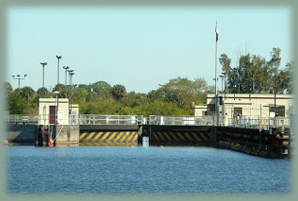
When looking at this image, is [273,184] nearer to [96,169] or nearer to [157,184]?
[157,184]

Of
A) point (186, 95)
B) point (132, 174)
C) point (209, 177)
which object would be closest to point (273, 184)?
point (209, 177)

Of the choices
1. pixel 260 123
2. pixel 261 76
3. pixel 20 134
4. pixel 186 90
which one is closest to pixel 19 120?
pixel 20 134

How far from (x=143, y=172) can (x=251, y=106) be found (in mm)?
38085

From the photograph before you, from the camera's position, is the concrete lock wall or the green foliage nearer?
the concrete lock wall

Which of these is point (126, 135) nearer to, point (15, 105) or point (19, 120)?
point (19, 120)

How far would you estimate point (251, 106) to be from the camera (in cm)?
7981

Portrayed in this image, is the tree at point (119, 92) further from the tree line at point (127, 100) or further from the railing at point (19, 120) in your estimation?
the railing at point (19, 120)

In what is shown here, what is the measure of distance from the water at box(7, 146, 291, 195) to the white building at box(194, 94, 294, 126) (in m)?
15.2

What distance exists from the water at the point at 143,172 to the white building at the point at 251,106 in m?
15.2

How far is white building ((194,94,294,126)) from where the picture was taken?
7619 cm

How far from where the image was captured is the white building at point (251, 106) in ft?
250

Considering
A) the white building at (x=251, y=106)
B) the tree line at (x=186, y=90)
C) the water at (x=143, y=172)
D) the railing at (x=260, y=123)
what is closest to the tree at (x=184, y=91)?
the tree line at (x=186, y=90)

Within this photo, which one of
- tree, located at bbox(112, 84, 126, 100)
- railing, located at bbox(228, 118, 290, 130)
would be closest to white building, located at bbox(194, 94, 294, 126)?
railing, located at bbox(228, 118, 290, 130)

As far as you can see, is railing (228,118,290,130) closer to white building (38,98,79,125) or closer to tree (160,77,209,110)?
white building (38,98,79,125)
